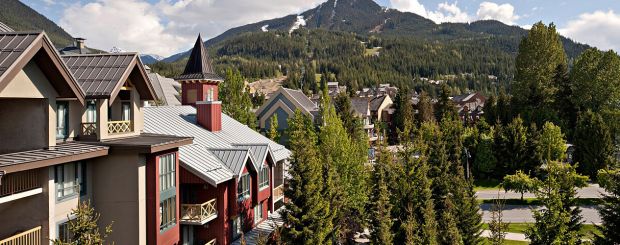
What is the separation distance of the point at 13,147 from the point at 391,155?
66.1 ft

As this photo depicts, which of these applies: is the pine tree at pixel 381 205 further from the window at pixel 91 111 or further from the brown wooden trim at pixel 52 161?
the window at pixel 91 111

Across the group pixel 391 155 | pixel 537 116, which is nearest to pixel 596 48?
pixel 537 116

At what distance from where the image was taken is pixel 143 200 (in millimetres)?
18078

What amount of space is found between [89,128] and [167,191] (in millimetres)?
4397

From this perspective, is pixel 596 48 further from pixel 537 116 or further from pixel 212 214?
pixel 212 214

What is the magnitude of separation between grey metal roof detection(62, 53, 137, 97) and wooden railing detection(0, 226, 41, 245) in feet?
16.4

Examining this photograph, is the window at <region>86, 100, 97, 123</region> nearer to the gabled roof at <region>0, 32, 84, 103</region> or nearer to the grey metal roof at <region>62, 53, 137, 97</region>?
the grey metal roof at <region>62, 53, 137, 97</region>

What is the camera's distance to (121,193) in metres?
17.6

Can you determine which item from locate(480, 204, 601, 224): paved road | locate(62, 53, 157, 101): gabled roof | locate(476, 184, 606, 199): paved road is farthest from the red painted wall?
locate(476, 184, 606, 199): paved road

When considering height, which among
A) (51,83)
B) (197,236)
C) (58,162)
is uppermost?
(51,83)

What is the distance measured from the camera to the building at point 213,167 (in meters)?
23.2

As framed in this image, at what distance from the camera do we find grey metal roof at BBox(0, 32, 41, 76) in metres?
12.5

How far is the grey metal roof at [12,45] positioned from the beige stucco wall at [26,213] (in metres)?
3.78

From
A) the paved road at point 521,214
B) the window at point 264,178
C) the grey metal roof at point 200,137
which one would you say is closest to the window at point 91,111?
the grey metal roof at point 200,137
